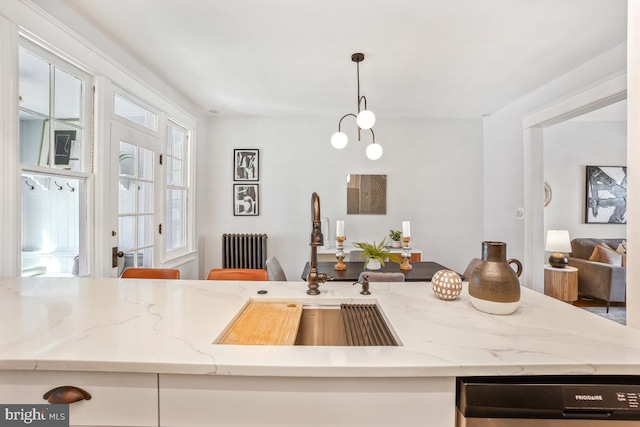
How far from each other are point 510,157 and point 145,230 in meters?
4.32

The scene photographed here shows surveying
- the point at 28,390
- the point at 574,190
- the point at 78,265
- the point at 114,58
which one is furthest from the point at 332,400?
the point at 574,190

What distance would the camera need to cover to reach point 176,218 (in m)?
3.57

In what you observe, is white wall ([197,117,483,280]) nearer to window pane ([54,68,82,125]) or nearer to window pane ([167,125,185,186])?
window pane ([167,125,185,186])

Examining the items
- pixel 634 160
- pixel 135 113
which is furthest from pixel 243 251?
pixel 634 160

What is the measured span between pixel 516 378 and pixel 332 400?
0.47m

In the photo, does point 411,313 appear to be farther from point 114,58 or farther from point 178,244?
point 178,244

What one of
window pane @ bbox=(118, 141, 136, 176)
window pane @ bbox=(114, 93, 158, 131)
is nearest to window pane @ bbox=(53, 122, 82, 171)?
window pane @ bbox=(118, 141, 136, 176)

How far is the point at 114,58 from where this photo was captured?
2.29 meters

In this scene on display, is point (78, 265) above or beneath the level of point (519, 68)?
beneath

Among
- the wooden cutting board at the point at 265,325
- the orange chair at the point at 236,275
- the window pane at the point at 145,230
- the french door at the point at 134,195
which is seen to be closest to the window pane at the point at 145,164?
the french door at the point at 134,195

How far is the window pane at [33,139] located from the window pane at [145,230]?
1014mm

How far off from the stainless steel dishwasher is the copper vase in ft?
0.97

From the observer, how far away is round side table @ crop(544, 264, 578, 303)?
11.2ft

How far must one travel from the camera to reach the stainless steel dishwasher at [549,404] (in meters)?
0.68
